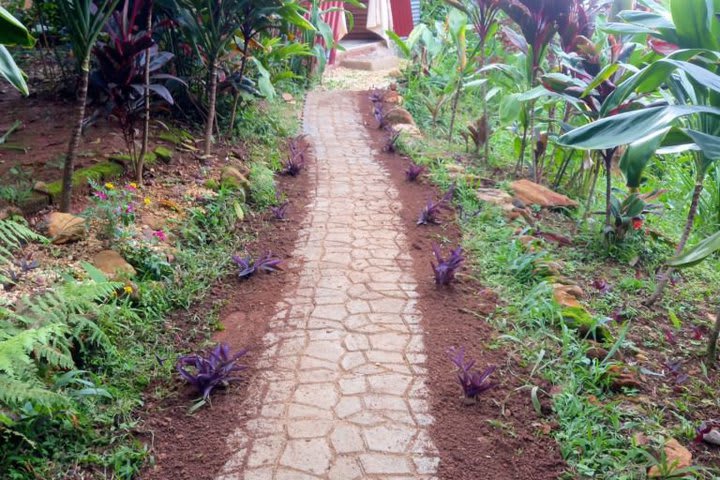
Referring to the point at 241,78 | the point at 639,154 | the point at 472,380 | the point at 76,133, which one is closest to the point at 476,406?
the point at 472,380

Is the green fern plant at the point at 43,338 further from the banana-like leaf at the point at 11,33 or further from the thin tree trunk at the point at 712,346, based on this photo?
the thin tree trunk at the point at 712,346

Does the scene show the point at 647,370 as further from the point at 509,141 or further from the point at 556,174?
the point at 509,141

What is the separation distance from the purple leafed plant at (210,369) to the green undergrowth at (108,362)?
11 centimetres

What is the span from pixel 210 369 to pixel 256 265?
1.13m

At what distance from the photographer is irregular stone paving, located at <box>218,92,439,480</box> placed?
92.7 inches

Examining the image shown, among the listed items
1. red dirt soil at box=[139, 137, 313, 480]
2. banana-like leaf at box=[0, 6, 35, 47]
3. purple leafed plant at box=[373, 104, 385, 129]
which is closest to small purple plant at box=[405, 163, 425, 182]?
red dirt soil at box=[139, 137, 313, 480]

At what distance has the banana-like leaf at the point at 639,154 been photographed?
7.18ft

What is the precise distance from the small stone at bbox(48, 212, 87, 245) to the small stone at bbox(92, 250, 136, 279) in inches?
8.5

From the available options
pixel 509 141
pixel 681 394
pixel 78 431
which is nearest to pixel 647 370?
pixel 681 394

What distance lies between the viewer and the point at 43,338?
199cm

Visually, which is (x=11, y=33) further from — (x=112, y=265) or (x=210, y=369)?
(x=112, y=265)

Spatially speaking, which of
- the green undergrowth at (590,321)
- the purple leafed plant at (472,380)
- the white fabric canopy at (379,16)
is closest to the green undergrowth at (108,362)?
the purple leafed plant at (472,380)

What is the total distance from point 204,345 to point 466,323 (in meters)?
1.38

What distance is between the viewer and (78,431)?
7.67 feet
